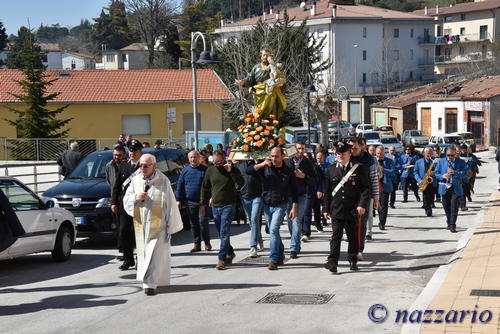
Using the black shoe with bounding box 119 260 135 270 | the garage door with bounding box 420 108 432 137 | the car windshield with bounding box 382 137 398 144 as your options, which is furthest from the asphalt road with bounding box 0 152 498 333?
the garage door with bounding box 420 108 432 137

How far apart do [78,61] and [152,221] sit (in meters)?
125

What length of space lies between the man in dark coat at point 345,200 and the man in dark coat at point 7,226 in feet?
14.6

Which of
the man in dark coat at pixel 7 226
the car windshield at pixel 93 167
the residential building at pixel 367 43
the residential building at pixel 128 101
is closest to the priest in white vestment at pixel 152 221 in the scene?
the man in dark coat at pixel 7 226

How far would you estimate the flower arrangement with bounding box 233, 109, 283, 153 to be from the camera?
13.2 metres

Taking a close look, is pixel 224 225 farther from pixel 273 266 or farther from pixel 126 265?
pixel 126 265

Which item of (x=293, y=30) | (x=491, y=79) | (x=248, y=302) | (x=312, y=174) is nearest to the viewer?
(x=248, y=302)

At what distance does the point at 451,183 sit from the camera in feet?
51.3

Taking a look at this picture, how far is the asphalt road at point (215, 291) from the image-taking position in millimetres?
8219

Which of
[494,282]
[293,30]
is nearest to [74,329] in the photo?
[494,282]

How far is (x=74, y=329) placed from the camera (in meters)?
8.10

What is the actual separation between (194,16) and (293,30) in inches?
1640

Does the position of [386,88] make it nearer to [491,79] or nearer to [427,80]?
[427,80]

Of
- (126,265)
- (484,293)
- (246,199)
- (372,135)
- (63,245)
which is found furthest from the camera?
(372,135)

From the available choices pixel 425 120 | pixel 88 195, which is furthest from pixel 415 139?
pixel 88 195
